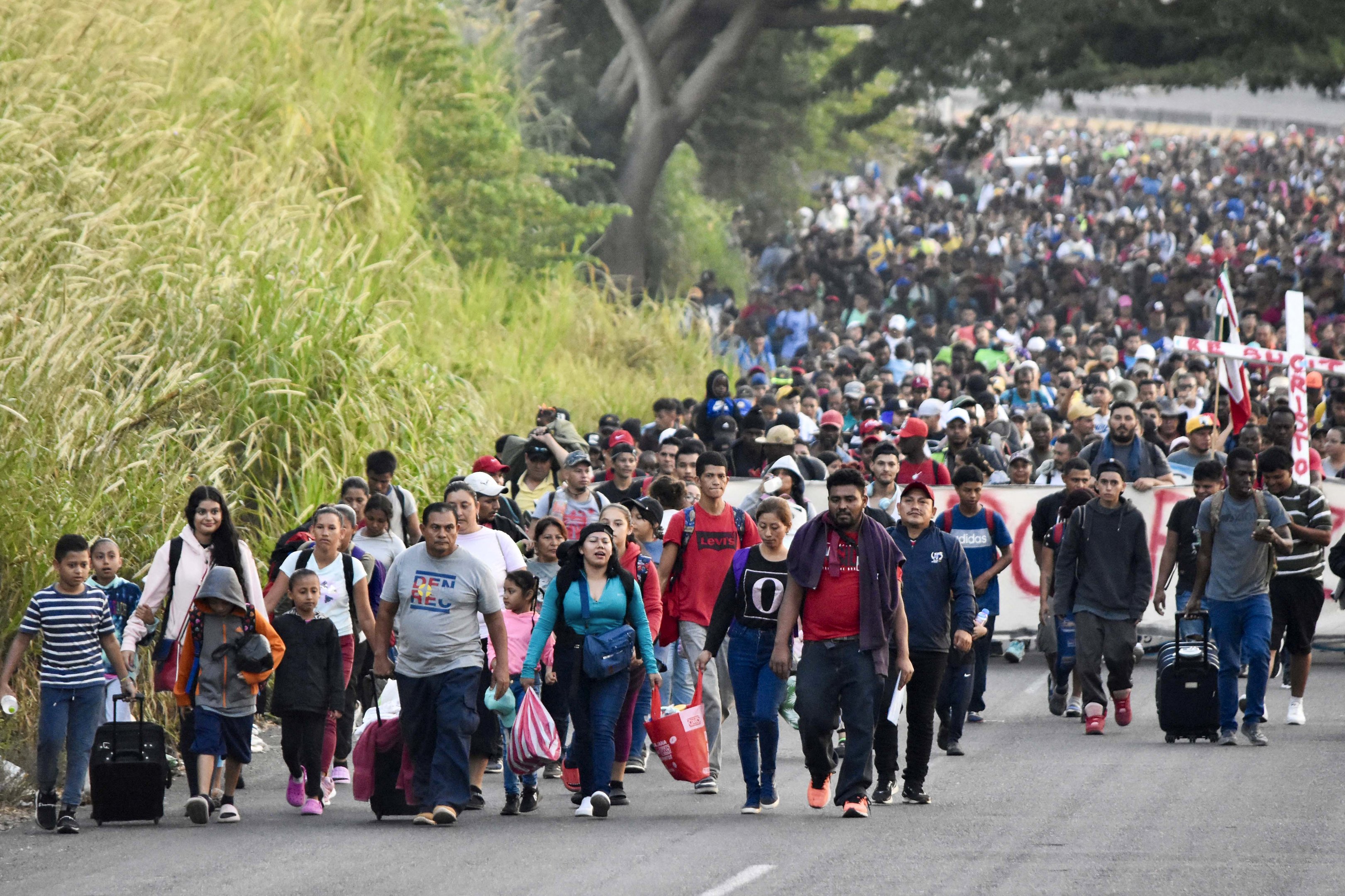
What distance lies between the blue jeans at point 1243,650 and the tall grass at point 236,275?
630 cm

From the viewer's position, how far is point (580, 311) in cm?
2916

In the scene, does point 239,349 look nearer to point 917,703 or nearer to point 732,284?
point 917,703

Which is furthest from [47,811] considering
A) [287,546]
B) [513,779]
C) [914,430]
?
[914,430]

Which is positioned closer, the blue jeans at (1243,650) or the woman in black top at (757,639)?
the woman in black top at (757,639)

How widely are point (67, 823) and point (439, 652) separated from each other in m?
1.99

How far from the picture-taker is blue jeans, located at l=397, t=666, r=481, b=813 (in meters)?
10.7

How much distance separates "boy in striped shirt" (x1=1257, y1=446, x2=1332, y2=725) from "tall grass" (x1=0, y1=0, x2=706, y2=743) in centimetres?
647

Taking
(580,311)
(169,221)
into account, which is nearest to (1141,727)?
(169,221)

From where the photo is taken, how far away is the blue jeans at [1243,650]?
1316 centimetres

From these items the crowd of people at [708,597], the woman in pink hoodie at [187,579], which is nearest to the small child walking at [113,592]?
the crowd of people at [708,597]

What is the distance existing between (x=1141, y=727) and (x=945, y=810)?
373 cm

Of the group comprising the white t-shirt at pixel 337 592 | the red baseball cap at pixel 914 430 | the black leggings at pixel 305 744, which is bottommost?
the black leggings at pixel 305 744

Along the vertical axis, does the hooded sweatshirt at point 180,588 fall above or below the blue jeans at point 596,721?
above

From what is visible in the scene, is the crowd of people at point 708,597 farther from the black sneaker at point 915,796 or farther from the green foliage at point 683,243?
the green foliage at point 683,243
